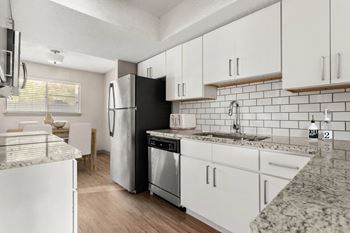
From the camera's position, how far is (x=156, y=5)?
2.27 metres

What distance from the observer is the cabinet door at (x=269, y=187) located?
4.60ft

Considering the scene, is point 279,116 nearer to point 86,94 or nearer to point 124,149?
point 124,149

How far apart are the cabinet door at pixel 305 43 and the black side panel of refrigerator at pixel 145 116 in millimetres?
1786

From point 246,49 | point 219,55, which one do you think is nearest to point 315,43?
point 246,49

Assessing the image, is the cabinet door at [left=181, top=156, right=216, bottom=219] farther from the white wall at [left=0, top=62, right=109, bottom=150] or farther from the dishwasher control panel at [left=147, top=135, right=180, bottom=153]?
the white wall at [left=0, top=62, right=109, bottom=150]

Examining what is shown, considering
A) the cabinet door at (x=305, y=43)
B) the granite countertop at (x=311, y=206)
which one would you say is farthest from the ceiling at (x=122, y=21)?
the granite countertop at (x=311, y=206)

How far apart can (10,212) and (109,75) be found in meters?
4.89

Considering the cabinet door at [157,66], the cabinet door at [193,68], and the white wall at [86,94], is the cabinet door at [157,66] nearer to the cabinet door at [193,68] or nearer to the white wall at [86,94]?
the cabinet door at [193,68]

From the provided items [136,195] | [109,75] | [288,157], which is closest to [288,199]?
[288,157]

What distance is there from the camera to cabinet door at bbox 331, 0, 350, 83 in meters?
1.35

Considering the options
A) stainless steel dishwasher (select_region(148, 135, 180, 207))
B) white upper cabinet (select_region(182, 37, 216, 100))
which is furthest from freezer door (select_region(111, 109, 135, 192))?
white upper cabinet (select_region(182, 37, 216, 100))

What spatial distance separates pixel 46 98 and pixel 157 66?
3356mm

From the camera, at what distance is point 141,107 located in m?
2.74

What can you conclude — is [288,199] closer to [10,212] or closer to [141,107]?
[10,212]
